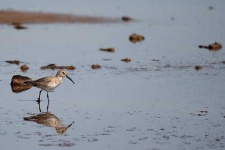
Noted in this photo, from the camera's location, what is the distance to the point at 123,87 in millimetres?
19203

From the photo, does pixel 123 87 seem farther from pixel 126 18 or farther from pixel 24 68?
pixel 126 18

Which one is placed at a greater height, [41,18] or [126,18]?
[41,18]

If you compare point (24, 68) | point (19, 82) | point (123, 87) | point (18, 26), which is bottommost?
point (123, 87)

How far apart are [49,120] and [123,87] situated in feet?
12.9

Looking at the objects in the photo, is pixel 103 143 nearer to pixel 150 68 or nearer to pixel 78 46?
pixel 150 68

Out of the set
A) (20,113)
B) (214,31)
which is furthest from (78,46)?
(20,113)

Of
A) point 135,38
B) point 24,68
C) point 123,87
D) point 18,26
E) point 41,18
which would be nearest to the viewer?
point 123,87

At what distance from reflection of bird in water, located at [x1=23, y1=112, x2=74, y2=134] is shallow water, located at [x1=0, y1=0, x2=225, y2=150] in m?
0.14

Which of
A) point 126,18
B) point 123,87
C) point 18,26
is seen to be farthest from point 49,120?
point 126,18

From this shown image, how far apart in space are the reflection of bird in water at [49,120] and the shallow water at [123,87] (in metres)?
0.14

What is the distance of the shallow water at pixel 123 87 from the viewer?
565 inches

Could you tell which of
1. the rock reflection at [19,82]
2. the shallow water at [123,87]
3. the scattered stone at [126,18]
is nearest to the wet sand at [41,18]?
the scattered stone at [126,18]

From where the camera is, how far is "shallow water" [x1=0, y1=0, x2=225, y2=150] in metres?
14.4

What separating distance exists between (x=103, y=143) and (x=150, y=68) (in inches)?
328
